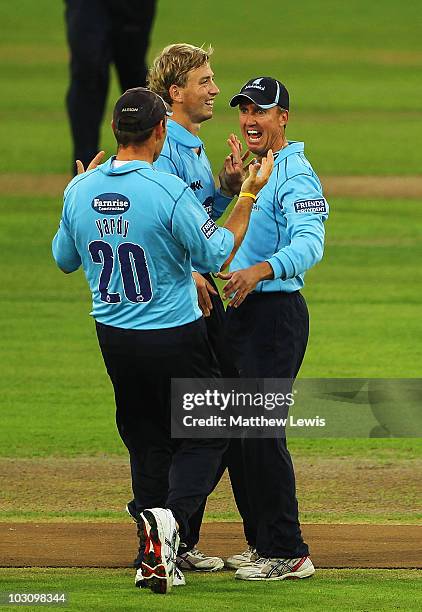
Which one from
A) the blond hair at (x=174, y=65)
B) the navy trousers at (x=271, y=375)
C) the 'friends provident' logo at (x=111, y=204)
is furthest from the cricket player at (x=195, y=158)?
the 'friends provident' logo at (x=111, y=204)

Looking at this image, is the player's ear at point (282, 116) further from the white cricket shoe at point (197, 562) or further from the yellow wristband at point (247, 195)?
the white cricket shoe at point (197, 562)

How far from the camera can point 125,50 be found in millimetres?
17734

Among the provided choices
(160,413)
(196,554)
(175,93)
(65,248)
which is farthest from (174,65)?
(196,554)

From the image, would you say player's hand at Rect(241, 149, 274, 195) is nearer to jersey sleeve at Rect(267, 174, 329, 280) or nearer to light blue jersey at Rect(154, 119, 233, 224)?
jersey sleeve at Rect(267, 174, 329, 280)

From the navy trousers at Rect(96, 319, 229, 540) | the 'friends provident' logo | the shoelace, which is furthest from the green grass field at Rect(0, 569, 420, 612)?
the 'friends provident' logo

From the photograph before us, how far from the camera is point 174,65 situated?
7.04m

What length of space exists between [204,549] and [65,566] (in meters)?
0.69

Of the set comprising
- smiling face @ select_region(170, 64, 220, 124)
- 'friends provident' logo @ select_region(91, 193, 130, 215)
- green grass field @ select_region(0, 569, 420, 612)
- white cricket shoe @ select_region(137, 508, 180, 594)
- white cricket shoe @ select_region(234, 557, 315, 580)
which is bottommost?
green grass field @ select_region(0, 569, 420, 612)

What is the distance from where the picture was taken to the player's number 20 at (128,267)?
20.7 feet

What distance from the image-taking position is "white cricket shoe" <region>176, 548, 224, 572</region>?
22.7ft
